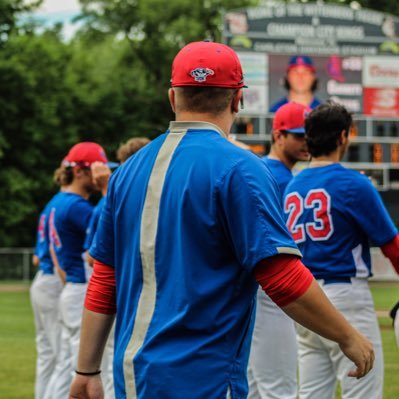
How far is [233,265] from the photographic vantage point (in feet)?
10.2

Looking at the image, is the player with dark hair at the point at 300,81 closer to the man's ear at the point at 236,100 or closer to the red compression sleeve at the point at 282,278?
the man's ear at the point at 236,100

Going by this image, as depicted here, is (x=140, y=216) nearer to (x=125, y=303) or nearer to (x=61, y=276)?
(x=125, y=303)

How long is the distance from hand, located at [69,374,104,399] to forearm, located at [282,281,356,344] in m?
0.87

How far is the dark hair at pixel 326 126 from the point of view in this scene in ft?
17.7

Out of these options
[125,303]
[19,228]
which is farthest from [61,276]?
[19,228]

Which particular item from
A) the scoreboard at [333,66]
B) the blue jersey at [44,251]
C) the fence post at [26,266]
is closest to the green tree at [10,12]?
the fence post at [26,266]

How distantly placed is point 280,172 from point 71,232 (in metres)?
2.09

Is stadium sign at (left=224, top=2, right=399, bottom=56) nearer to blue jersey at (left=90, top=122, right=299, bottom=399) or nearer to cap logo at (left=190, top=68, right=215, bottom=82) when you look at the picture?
cap logo at (left=190, top=68, right=215, bottom=82)

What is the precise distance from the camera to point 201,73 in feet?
10.5

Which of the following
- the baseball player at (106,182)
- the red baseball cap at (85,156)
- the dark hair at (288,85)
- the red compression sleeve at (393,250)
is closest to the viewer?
the red compression sleeve at (393,250)

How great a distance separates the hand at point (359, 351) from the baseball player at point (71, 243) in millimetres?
4315

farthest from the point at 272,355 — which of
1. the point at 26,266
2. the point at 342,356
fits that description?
the point at 26,266

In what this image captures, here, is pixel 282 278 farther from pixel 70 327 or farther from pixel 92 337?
pixel 70 327

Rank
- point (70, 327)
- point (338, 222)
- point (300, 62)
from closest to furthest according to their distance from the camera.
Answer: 1. point (338, 222)
2. point (70, 327)
3. point (300, 62)
